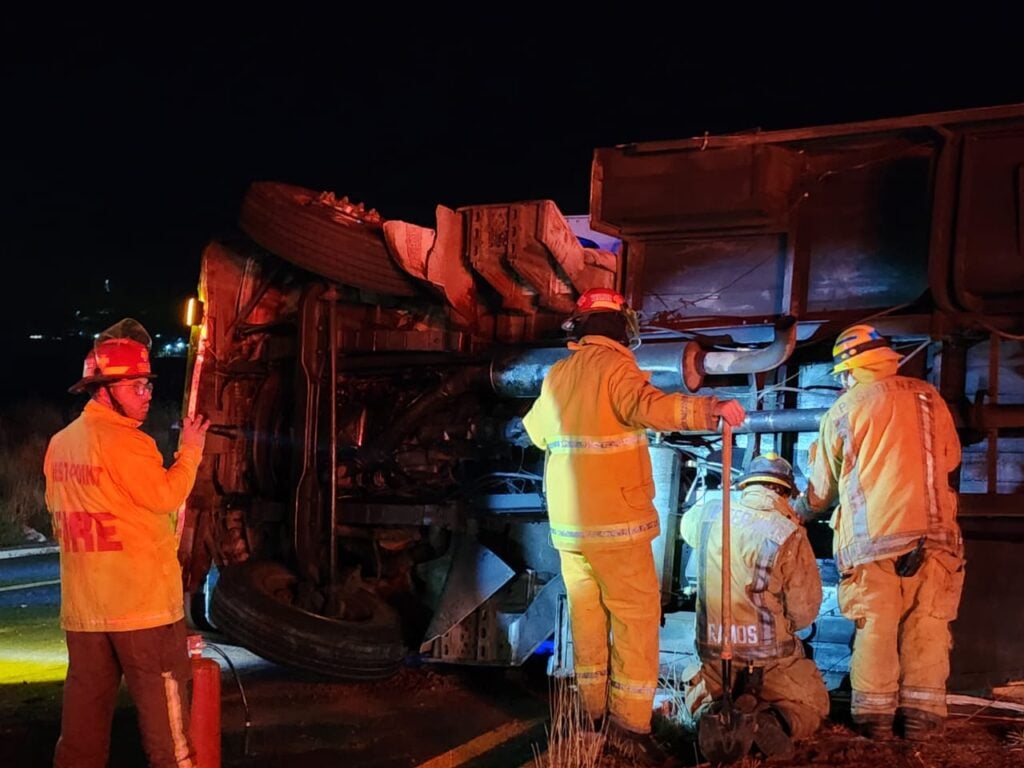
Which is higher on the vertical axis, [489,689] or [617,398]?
[617,398]

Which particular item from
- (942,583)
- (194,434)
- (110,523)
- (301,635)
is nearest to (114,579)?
(110,523)

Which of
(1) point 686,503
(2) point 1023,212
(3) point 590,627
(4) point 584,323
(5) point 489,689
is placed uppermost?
(2) point 1023,212

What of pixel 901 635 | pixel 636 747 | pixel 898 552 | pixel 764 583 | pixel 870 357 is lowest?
pixel 636 747

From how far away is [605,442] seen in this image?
4.00 m

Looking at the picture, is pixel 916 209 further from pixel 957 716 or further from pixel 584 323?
pixel 957 716

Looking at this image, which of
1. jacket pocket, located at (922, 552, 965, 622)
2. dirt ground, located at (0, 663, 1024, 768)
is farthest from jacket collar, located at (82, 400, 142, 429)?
jacket pocket, located at (922, 552, 965, 622)

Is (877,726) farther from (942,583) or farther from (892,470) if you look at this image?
(892,470)

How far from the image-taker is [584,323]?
14.0 ft

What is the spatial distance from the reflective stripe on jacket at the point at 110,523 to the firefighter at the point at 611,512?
1.53 m

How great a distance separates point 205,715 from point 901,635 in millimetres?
2812

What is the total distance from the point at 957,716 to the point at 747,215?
8.77ft

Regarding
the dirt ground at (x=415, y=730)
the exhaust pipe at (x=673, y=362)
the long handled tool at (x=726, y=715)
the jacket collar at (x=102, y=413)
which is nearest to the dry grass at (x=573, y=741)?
the dirt ground at (x=415, y=730)

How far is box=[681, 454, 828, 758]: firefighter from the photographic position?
4.03m

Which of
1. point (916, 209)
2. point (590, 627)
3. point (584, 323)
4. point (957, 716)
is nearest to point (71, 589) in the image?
point (590, 627)
